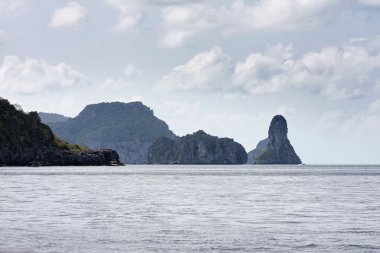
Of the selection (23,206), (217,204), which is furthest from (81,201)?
(217,204)

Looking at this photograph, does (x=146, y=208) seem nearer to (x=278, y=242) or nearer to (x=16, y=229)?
(x=16, y=229)

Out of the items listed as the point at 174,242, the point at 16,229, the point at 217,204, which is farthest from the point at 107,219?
the point at 217,204

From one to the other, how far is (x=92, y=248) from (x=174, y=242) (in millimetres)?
6478

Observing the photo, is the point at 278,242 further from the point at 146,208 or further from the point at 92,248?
the point at 146,208

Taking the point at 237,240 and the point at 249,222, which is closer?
the point at 237,240

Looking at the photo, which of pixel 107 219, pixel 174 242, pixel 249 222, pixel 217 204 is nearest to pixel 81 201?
pixel 217 204

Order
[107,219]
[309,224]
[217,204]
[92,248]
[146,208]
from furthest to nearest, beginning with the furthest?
[217,204] < [146,208] < [107,219] < [309,224] < [92,248]

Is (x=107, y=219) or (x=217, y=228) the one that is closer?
(x=217, y=228)

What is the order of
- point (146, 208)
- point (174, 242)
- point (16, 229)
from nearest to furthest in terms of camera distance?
1. point (174, 242)
2. point (16, 229)
3. point (146, 208)

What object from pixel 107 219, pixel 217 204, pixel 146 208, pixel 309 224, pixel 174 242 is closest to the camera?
pixel 174 242

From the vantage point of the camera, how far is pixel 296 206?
8375cm

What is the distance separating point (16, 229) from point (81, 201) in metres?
37.0

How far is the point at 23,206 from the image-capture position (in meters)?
80.7

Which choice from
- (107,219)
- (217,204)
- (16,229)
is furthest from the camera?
(217,204)
